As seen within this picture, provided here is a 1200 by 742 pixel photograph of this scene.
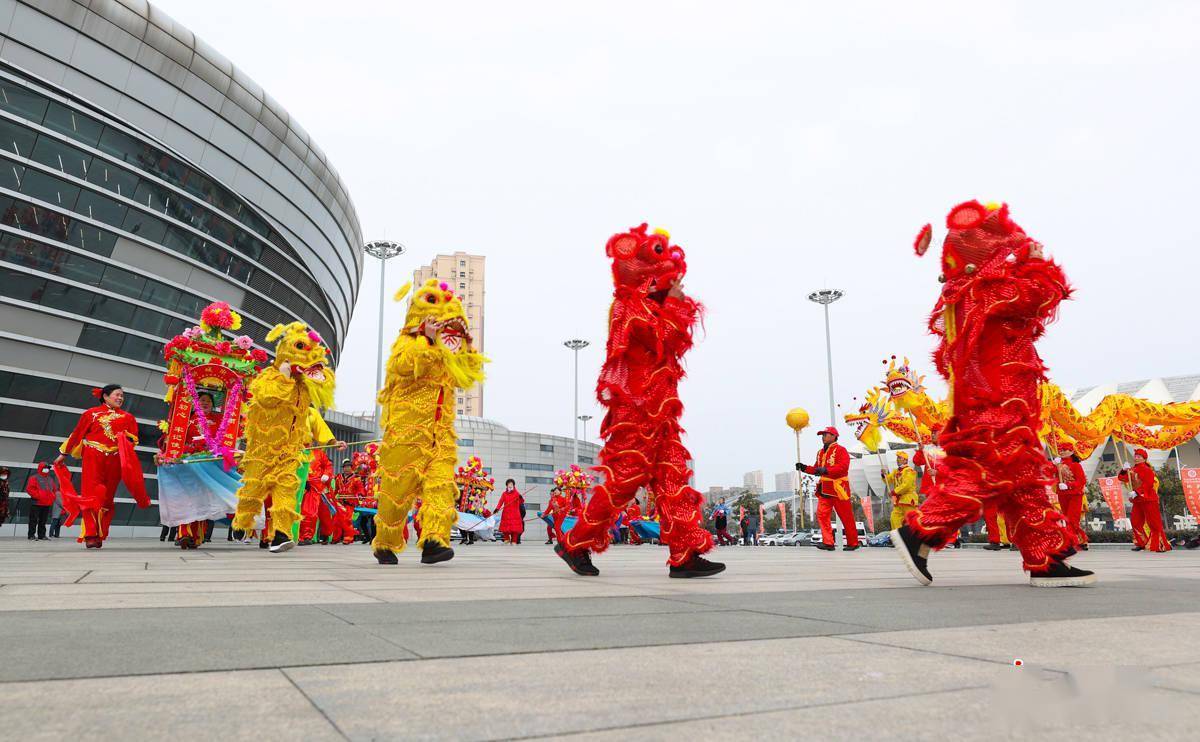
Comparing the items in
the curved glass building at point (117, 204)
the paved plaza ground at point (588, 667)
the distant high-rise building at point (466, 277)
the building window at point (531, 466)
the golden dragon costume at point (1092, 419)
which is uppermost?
the distant high-rise building at point (466, 277)

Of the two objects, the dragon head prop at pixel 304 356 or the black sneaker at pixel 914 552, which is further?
the dragon head prop at pixel 304 356

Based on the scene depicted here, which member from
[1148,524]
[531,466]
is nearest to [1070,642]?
[1148,524]

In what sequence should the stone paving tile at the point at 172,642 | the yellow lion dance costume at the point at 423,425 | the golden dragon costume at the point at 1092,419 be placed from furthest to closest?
the golden dragon costume at the point at 1092,419, the yellow lion dance costume at the point at 423,425, the stone paving tile at the point at 172,642

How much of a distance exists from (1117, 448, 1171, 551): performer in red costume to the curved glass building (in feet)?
78.6

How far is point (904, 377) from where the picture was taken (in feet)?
47.1

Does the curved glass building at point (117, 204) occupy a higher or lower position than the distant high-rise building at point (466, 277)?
lower

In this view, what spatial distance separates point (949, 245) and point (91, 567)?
6.77 meters

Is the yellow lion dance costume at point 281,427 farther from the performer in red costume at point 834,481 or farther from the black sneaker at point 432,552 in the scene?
the performer in red costume at point 834,481

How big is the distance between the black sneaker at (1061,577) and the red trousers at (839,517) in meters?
7.95

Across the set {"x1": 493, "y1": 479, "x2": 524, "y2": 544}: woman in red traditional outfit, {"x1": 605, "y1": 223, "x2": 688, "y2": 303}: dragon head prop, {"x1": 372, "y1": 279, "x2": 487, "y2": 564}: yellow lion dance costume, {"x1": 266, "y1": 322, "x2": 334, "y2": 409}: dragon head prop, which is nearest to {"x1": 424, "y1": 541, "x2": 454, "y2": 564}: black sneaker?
{"x1": 372, "y1": 279, "x2": 487, "y2": 564}: yellow lion dance costume

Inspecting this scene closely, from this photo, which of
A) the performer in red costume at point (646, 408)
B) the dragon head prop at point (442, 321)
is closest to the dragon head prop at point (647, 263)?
the performer in red costume at point (646, 408)

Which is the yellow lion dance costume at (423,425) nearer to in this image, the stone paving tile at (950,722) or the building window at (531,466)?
the stone paving tile at (950,722)

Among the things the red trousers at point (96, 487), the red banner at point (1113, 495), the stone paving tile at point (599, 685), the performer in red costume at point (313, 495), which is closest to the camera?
the stone paving tile at point (599, 685)

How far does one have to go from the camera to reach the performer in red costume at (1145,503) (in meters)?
13.0
